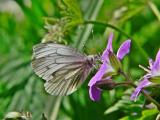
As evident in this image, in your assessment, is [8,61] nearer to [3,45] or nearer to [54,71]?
[3,45]

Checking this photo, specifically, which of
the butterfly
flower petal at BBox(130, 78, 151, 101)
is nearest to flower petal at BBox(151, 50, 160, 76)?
flower petal at BBox(130, 78, 151, 101)

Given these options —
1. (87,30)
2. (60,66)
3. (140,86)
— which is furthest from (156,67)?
(87,30)

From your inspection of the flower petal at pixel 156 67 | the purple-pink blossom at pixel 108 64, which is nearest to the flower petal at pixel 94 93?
the purple-pink blossom at pixel 108 64

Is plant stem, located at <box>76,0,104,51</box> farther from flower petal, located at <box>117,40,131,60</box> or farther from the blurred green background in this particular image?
flower petal, located at <box>117,40,131,60</box>

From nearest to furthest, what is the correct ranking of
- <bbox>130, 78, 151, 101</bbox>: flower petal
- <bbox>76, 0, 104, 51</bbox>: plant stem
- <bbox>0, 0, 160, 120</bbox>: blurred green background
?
1. <bbox>130, 78, 151, 101</bbox>: flower petal
2. <bbox>0, 0, 160, 120</bbox>: blurred green background
3. <bbox>76, 0, 104, 51</bbox>: plant stem

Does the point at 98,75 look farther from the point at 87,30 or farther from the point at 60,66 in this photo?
the point at 87,30

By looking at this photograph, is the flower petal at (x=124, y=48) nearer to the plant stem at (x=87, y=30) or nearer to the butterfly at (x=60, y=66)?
the butterfly at (x=60, y=66)
